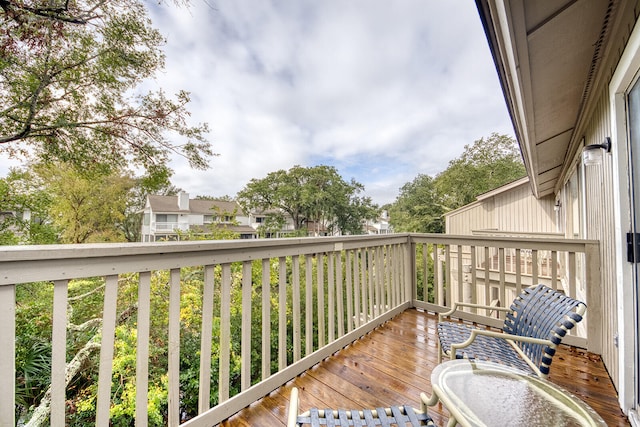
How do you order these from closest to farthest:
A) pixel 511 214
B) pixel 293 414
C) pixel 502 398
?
pixel 293 414
pixel 502 398
pixel 511 214

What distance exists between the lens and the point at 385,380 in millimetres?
2109

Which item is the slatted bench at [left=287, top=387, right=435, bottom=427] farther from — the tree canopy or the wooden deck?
the tree canopy

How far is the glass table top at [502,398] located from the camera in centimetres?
102

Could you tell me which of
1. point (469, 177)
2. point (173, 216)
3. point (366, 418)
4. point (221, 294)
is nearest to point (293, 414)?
point (366, 418)

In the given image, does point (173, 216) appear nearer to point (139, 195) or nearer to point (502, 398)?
point (139, 195)

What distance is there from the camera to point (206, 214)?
9180 mm

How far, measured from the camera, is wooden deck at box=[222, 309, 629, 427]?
176 cm

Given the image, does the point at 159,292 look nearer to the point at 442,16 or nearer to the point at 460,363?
the point at 460,363

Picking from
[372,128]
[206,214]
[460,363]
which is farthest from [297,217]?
[460,363]

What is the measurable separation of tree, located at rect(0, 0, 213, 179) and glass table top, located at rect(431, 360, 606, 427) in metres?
8.37

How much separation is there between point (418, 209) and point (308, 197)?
9.88m

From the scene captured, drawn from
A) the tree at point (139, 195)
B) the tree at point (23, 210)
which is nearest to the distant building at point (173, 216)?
the tree at point (139, 195)

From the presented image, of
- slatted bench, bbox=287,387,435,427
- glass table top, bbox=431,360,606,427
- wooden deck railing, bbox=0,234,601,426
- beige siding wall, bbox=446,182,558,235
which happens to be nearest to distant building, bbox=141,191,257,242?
wooden deck railing, bbox=0,234,601,426

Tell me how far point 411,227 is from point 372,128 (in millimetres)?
10600
